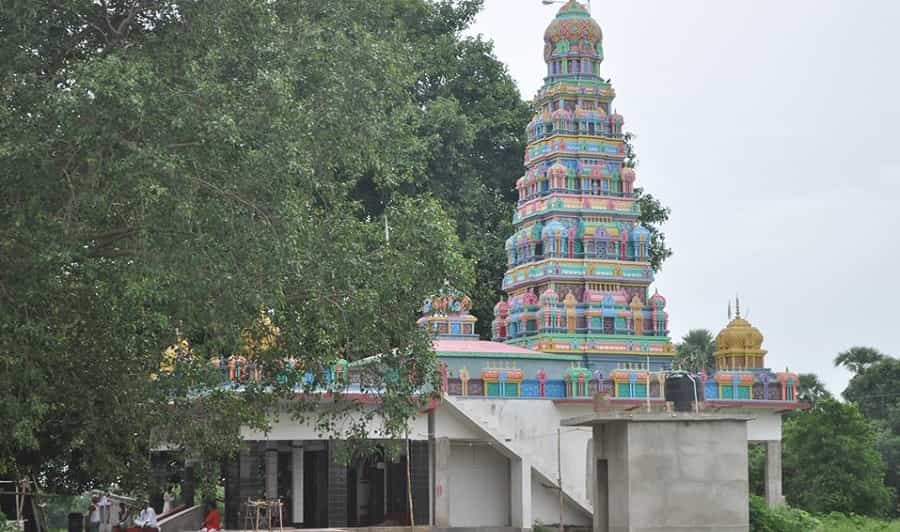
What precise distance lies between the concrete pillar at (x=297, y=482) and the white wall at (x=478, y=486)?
3.49 meters

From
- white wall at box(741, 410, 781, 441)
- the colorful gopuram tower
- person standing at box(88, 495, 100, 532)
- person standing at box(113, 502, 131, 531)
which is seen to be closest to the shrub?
white wall at box(741, 410, 781, 441)

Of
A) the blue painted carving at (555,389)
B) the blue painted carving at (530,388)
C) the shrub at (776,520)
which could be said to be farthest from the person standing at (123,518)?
the shrub at (776,520)

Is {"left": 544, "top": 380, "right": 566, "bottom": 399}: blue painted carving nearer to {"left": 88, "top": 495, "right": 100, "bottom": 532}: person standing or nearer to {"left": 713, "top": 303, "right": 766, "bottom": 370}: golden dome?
{"left": 713, "top": 303, "right": 766, "bottom": 370}: golden dome

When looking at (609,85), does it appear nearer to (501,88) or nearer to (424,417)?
(501,88)

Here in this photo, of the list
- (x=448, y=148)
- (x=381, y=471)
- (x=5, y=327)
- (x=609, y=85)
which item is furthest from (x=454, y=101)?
(x=5, y=327)

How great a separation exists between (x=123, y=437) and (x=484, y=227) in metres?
25.3

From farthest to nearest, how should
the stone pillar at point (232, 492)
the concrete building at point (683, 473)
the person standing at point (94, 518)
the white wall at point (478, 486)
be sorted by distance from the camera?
the stone pillar at point (232, 492) → the white wall at point (478, 486) → the person standing at point (94, 518) → the concrete building at point (683, 473)

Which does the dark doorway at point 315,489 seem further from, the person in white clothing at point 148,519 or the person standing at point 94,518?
the person in white clothing at point 148,519

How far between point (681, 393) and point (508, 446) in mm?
9419

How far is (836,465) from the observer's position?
3978 centimetres

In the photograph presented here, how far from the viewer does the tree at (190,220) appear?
54.4ft

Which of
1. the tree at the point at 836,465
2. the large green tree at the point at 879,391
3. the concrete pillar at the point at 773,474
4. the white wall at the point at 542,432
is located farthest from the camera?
the large green tree at the point at 879,391

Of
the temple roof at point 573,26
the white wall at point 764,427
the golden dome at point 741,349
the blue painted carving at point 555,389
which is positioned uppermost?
the temple roof at point 573,26

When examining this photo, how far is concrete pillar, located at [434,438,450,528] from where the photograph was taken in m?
31.2
